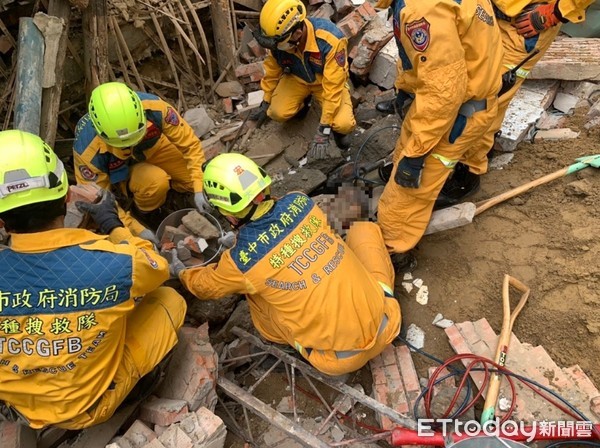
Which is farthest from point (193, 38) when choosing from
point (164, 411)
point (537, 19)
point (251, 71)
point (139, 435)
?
point (139, 435)

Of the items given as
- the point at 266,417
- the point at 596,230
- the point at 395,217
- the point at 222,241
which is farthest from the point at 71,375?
the point at 596,230

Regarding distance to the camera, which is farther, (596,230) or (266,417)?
(596,230)

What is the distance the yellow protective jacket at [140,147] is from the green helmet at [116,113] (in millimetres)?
353

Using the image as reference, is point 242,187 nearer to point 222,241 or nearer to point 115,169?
point 222,241

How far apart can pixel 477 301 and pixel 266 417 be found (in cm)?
192

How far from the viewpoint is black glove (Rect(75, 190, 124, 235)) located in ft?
11.3

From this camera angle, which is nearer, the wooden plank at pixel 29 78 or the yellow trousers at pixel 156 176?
the wooden plank at pixel 29 78

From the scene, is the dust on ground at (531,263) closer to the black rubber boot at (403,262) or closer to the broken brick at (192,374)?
the black rubber boot at (403,262)

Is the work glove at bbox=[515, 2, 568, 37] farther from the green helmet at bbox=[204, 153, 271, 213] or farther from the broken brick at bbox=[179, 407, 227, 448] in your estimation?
the broken brick at bbox=[179, 407, 227, 448]

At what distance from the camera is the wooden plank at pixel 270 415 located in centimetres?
330

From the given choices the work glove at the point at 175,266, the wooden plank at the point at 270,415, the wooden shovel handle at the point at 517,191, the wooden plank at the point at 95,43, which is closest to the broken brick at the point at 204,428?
the wooden plank at the point at 270,415

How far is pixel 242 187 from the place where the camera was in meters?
3.14

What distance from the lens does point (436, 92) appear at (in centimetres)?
344

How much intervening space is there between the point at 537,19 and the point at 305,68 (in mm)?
2275
